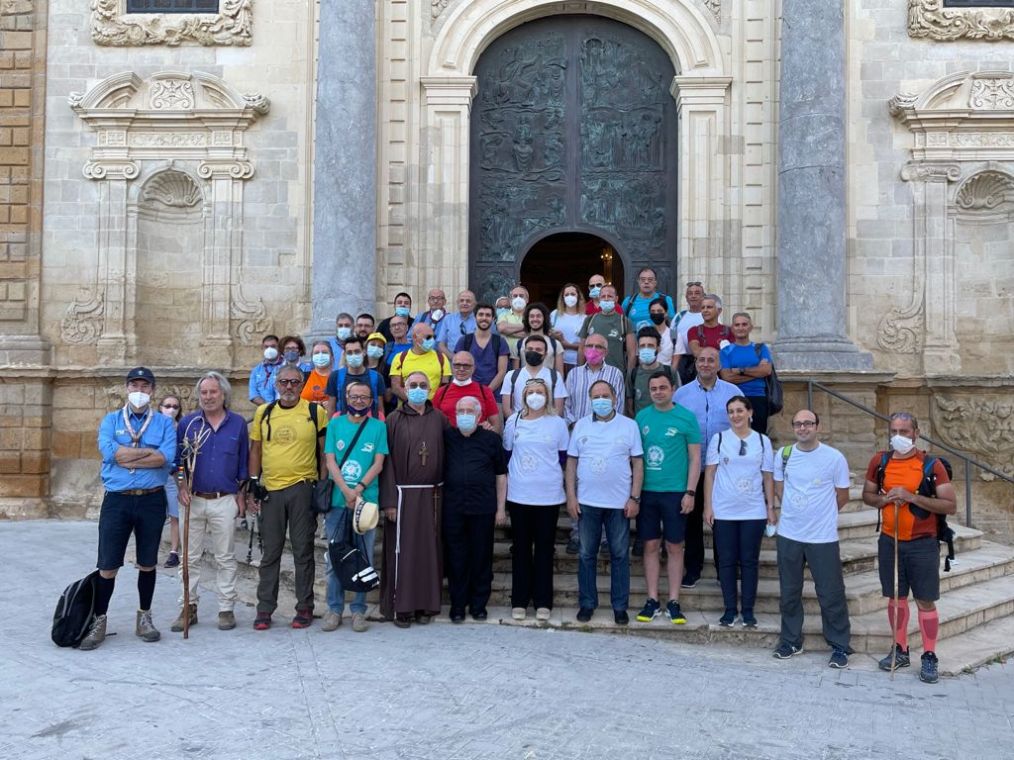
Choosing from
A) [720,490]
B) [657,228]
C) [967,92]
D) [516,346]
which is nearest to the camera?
[720,490]

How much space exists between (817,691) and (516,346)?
4.93m

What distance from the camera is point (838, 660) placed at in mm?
7418

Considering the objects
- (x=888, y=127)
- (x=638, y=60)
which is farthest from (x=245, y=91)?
(x=888, y=127)

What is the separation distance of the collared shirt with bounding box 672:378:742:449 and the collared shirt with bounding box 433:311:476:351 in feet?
8.56

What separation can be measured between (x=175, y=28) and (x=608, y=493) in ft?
34.6

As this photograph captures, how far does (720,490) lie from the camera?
8031mm

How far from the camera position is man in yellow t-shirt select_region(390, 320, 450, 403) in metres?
9.27

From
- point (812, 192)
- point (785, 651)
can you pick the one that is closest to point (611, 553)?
point (785, 651)

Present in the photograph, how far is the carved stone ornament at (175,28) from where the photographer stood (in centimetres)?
1455

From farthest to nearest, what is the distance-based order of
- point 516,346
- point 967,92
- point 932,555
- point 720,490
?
point 967,92
point 516,346
point 720,490
point 932,555

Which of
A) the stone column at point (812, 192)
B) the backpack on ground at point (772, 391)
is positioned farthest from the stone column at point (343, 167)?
the backpack on ground at point (772, 391)

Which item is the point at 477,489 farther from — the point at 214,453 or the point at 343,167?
the point at 343,167

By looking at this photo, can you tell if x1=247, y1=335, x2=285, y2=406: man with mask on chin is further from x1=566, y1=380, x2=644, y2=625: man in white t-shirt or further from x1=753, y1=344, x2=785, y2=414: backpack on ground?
x1=753, y1=344, x2=785, y2=414: backpack on ground

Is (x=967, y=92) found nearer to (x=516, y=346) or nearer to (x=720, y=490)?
(x=516, y=346)
